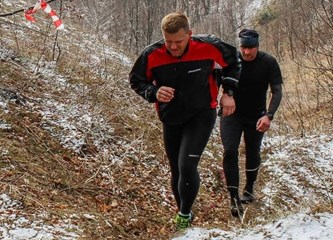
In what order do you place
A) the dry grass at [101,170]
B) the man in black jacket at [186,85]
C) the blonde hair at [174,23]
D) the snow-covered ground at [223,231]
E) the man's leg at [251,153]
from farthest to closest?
1. the man's leg at [251,153]
2. the dry grass at [101,170]
3. the man in black jacket at [186,85]
4. the blonde hair at [174,23]
5. the snow-covered ground at [223,231]

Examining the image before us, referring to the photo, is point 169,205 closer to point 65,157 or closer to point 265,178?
point 65,157

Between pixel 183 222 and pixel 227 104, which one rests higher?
pixel 227 104

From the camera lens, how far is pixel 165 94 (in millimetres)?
3195

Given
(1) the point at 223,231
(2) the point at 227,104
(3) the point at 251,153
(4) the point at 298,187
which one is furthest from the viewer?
(4) the point at 298,187

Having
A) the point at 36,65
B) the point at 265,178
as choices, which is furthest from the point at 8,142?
the point at 265,178

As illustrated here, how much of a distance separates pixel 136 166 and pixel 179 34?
8.05 ft

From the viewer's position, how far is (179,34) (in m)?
3.17

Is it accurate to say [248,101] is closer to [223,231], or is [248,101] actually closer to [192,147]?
[192,147]

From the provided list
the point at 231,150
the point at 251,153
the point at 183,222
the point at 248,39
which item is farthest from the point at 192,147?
the point at 251,153

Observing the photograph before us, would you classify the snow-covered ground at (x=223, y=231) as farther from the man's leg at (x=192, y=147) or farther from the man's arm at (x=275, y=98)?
the man's arm at (x=275, y=98)

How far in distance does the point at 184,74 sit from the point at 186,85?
0.08m

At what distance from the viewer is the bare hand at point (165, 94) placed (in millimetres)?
3199

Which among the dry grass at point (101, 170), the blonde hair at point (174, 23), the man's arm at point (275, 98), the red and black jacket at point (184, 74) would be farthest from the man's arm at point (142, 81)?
the man's arm at point (275, 98)

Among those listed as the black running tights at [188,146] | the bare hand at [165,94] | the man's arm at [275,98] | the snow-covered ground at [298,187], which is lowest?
the snow-covered ground at [298,187]
